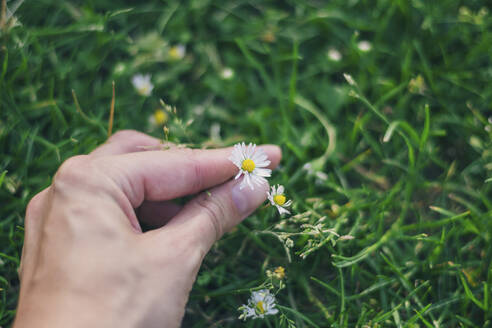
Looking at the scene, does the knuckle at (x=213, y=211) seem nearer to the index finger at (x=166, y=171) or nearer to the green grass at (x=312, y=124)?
the index finger at (x=166, y=171)

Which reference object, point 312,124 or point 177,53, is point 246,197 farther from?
point 177,53

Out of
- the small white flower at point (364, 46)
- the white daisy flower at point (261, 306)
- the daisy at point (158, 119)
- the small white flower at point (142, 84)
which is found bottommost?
the white daisy flower at point (261, 306)

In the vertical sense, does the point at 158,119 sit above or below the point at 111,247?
below

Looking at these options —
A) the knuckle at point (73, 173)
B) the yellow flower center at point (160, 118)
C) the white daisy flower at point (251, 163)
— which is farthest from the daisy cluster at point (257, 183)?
the yellow flower center at point (160, 118)

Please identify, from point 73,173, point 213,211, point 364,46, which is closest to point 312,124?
point 364,46

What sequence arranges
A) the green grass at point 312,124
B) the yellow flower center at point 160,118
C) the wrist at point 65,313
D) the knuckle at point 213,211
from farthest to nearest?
1. the yellow flower center at point 160,118
2. the green grass at point 312,124
3. the knuckle at point 213,211
4. the wrist at point 65,313

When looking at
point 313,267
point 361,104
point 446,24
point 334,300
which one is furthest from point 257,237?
point 446,24

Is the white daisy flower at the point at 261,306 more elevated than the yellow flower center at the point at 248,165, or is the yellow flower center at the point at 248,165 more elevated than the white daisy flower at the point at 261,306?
the yellow flower center at the point at 248,165
